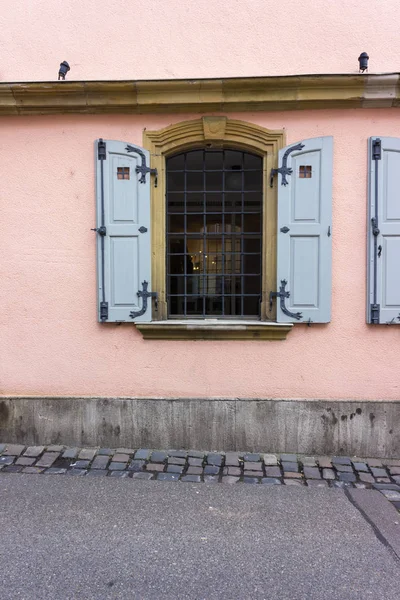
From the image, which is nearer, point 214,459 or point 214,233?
point 214,459

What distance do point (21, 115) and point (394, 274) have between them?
14.8 feet

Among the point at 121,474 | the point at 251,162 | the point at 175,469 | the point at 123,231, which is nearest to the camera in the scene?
the point at 121,474

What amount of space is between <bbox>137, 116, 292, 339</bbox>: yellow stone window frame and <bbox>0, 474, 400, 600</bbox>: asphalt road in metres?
1.54

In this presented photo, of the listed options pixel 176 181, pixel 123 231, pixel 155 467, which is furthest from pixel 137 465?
pixel 176 181

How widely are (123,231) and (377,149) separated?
9.44 ft

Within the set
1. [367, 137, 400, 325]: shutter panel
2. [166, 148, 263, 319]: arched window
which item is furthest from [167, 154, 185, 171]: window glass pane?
[367, 137, 400, 325]: shutter panel

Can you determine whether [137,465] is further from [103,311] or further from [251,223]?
[251,223]

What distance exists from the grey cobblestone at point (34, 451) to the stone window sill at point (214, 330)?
168 cm

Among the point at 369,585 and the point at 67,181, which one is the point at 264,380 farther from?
the point at 67,181

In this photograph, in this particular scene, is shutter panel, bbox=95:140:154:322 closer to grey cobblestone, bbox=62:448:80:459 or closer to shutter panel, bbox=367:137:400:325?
grey cobblestone, bbox=62:448:80:459

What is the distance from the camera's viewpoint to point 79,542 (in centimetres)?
266

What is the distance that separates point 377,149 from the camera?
406 centimetres

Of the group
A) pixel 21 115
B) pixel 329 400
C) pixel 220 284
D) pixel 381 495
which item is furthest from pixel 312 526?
pixel 21 115

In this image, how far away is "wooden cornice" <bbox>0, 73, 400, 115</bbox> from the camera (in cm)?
397
